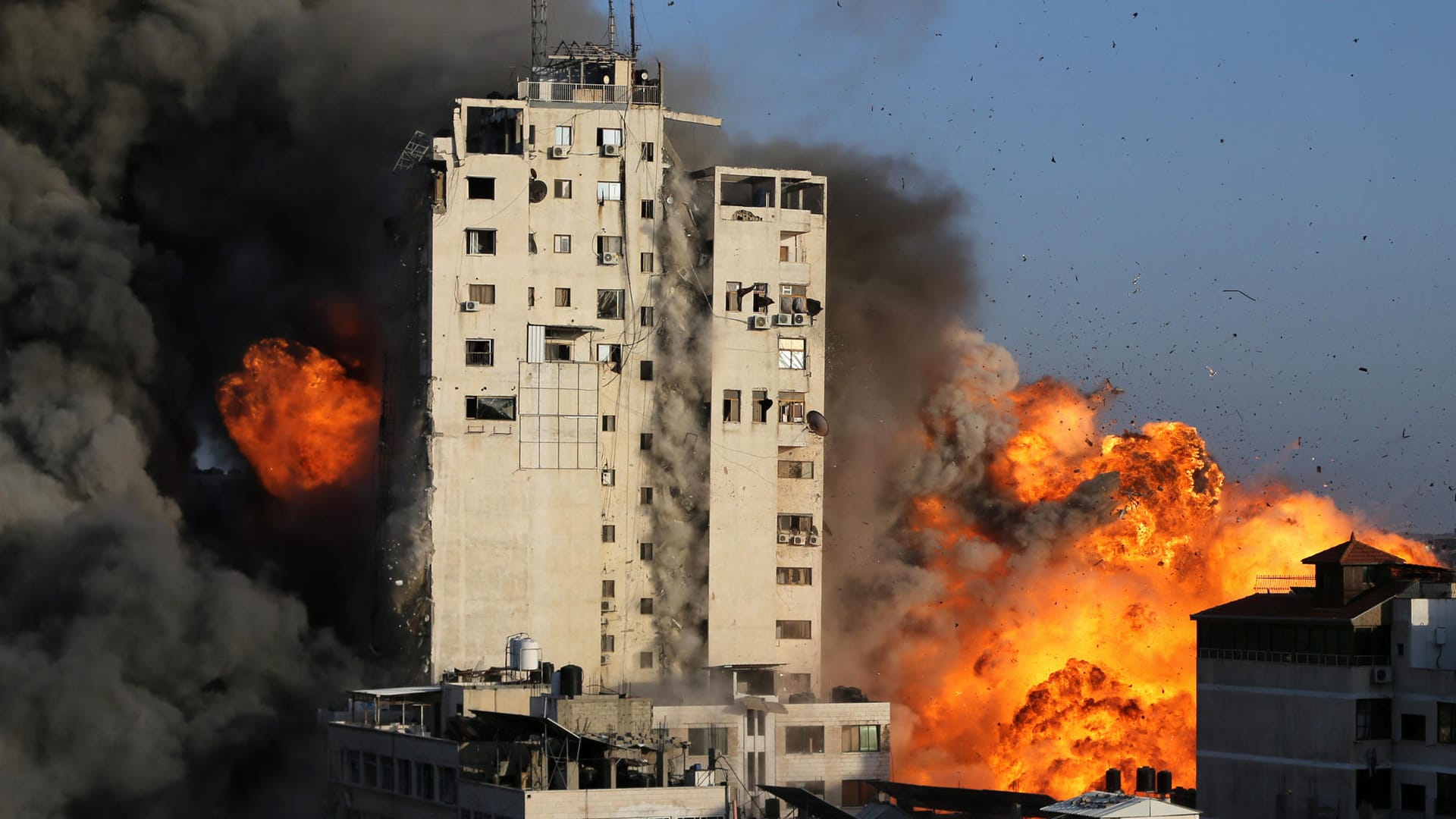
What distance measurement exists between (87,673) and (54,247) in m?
22.6

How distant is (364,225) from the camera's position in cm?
12812

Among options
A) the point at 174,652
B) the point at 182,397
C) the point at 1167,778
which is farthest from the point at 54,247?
the point at 1167,778

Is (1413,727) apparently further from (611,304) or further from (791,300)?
(611,304)

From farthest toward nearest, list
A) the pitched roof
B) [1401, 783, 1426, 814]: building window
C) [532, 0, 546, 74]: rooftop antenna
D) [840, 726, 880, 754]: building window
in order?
1. [532, 0, 546, 74]: rooftop antenna
2. [840, 726, 880, 754]: building window
3. the pitched roof
4. [1401, 783, 1426, 814]: building window

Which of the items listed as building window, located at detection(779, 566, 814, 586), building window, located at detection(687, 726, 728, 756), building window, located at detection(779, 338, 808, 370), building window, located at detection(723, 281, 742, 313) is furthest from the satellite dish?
building window, located at detection(687, 726, 728, 756)

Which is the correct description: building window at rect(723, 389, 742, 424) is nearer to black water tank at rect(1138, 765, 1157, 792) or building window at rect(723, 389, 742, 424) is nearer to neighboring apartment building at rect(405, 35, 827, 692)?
neighboring apartment building at rect(405, 35, 827, 692)

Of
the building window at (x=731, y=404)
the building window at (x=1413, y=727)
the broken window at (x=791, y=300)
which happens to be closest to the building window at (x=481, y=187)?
the building window at (x=731, y=404)

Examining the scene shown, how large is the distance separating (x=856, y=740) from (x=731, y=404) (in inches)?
616

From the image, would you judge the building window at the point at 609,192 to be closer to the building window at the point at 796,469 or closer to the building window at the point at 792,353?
the building window at the point at 792,353

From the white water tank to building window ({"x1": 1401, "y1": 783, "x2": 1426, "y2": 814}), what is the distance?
32520mm

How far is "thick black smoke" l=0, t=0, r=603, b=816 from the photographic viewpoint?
117000 millimetres

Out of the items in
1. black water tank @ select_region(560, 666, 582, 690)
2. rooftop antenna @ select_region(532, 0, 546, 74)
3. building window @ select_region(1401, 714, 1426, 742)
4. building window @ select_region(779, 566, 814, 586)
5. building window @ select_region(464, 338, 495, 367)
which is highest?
rooftop antenna @ select_region(532, 0, 546, 74)

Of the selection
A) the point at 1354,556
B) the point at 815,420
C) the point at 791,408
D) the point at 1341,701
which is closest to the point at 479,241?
the point at 791,408

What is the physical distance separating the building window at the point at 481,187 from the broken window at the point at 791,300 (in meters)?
13.5
